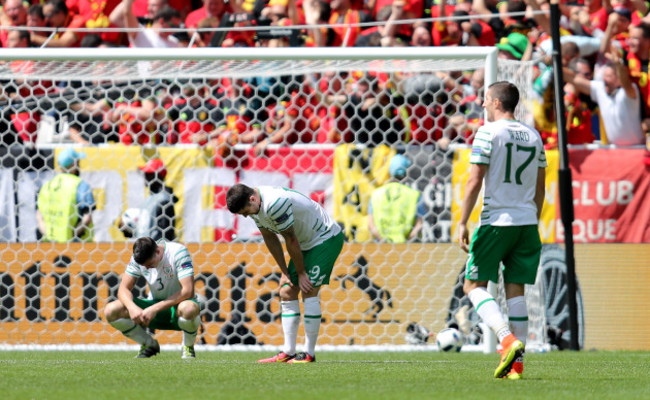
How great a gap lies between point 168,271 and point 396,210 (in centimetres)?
283

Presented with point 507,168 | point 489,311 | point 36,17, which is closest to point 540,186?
point 507,168

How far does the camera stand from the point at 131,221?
1083cm

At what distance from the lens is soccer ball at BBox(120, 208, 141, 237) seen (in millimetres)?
10797

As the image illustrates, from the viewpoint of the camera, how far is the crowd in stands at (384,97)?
11.3m

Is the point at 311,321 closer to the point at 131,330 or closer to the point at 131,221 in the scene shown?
the point at 131,330

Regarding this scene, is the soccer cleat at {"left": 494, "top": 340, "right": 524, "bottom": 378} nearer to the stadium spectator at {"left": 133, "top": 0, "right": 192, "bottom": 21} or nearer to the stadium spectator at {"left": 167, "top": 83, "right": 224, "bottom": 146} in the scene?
the stadium spectator at {"left": 167, "top": 83, "right": 224, "bottom": 146}

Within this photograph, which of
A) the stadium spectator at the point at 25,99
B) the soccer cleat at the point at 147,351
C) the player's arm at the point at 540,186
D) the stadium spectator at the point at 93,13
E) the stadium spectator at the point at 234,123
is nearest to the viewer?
the player's arm at the point at 540,186

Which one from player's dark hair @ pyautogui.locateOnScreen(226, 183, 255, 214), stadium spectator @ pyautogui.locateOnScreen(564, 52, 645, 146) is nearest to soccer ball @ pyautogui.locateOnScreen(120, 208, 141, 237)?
player's dark hair @ pyautogui.locateOnScreen(226, 183, 255, 214)

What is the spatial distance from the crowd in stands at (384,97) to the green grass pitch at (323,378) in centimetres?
290

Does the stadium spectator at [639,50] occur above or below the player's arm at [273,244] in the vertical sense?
above

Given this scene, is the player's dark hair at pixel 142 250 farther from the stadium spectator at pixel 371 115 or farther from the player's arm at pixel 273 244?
the stadium spectator at pixel 371 115

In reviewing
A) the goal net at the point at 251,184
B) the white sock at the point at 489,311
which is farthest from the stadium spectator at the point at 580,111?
the white sock at the point at 489,311

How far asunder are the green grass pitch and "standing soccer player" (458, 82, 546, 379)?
60 cm

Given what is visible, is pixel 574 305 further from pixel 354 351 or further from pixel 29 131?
pixel 29 131
